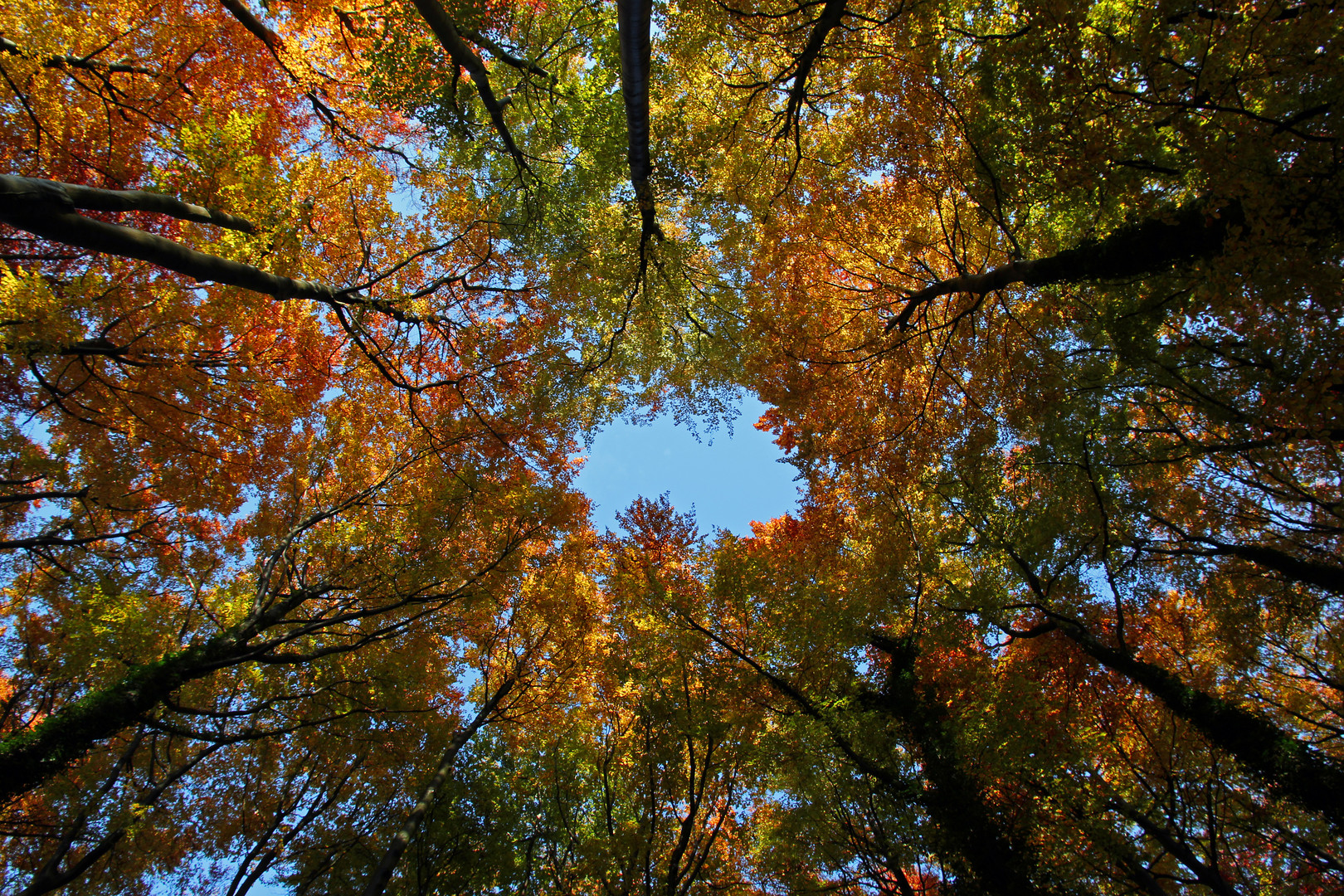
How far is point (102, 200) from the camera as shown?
402 cm

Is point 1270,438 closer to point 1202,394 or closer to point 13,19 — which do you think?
point 1202,394

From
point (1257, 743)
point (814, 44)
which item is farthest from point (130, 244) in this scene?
point (1257, 743)

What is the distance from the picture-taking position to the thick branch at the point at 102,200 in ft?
11.2

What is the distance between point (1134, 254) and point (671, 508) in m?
8.39

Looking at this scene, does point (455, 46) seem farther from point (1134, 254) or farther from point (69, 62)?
point (1134, 254)

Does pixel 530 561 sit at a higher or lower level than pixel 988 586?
higher

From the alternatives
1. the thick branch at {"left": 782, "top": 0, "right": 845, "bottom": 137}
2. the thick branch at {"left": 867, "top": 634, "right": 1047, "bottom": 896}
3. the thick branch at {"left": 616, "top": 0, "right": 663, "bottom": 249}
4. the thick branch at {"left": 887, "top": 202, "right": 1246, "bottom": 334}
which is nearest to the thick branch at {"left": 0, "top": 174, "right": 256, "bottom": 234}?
the thick branch at {"left": 616, "top": 0, "right": 663, "bottom": 249}

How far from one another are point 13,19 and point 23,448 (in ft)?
18.4

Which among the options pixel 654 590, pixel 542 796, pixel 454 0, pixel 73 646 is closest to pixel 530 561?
pixel 654 590

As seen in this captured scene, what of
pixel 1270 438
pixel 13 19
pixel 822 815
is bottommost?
pixel 822 815

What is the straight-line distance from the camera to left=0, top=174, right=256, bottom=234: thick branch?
341cm

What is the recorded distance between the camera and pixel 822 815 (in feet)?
21.3

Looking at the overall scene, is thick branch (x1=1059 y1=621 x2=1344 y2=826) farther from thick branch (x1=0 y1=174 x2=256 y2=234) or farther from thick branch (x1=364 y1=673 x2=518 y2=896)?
thick branch (x1=0 y1=174 x2=256 y2=234)

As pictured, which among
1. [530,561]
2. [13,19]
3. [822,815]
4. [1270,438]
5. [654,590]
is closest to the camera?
[1270,438]
